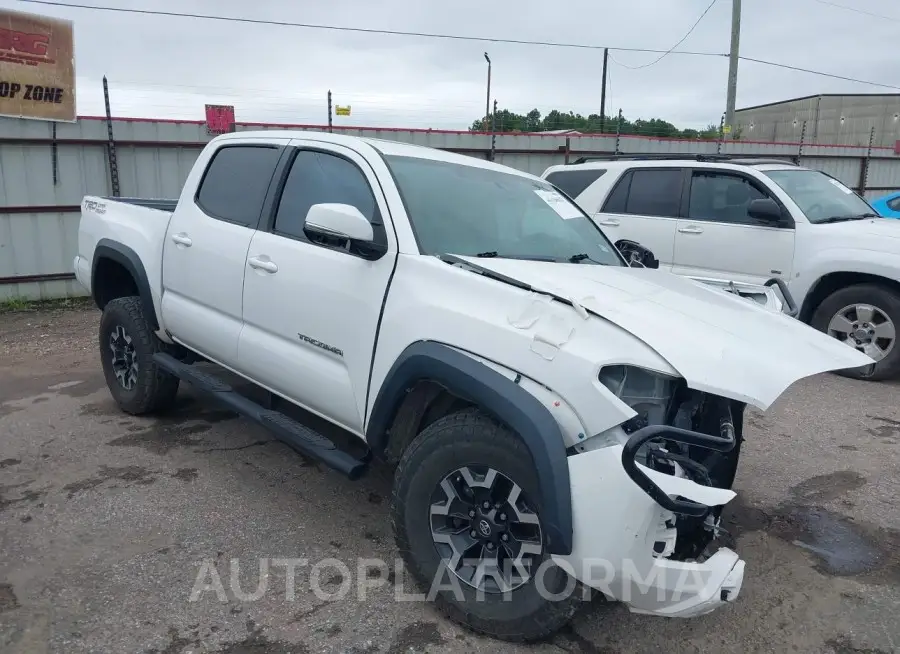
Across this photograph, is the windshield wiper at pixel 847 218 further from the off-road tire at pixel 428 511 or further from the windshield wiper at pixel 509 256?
the off-road tire at pixel 428 511

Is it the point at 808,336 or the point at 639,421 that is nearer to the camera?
the point at 639,421

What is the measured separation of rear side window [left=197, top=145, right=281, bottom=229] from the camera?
387 centimetres

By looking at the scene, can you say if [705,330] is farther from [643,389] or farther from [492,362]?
[492,362]

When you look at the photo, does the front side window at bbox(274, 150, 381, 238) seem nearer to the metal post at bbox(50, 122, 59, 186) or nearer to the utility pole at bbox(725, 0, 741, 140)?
the metal post at bbox(50, 122, 59, 186)

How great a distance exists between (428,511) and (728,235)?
5078 mm

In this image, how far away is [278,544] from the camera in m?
3.34

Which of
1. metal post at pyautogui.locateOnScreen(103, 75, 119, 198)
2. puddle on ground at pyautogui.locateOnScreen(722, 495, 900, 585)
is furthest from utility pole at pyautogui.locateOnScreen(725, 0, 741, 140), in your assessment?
puddle on ground at pyautogui.locateOnScreen(722, 495, 900, 585)

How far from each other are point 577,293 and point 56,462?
3.34 m

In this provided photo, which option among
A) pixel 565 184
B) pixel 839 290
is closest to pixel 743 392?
pixel 839 290

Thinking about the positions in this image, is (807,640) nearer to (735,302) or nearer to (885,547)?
(885,547)

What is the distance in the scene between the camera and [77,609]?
2.82m

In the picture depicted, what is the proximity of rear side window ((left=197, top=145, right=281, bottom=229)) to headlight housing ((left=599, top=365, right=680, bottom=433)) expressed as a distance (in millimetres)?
2225

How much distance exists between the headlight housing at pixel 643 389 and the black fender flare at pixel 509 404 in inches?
9.7

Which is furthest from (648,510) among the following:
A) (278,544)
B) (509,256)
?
(278,544)
